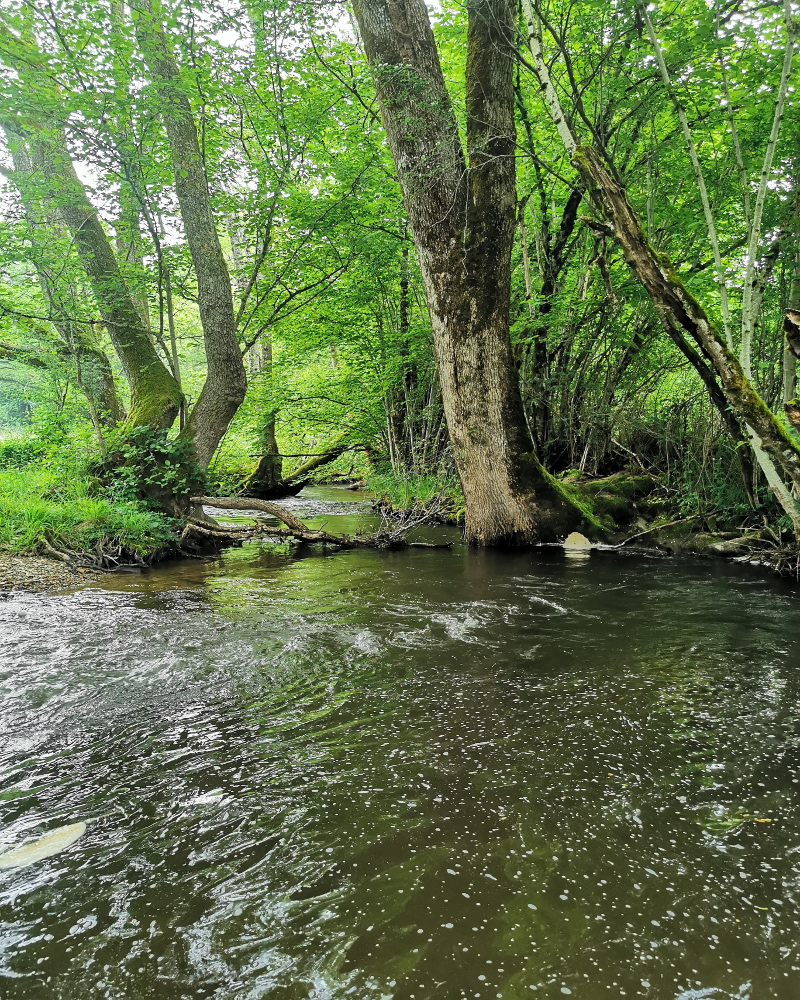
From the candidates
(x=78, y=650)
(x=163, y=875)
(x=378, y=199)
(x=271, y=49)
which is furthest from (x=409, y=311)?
(x=163, y=875)

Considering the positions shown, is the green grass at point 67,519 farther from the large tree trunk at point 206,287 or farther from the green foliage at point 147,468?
the large tree trunk at point 206,287

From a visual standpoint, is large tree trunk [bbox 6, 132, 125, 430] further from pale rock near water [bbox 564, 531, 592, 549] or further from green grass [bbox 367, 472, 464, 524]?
pale rock near water [bbox 564, 531, 592, 549]

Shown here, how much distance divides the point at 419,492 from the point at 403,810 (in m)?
7.00

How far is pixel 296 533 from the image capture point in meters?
7.44

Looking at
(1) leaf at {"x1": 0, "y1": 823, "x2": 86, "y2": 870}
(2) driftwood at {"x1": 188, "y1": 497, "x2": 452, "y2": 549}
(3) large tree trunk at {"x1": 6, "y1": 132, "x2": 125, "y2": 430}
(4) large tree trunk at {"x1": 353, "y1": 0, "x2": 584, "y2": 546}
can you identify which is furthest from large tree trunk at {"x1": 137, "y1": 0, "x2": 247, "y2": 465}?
(1) leaf at {"x1": 0, "y1": 823, "x2": 86, "y2": 870}

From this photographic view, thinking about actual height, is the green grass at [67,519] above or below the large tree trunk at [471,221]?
below

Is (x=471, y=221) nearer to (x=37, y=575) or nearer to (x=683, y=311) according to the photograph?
(x=683, y=311)

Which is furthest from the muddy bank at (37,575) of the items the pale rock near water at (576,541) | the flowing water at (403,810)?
the pale rock near water at (576,541)

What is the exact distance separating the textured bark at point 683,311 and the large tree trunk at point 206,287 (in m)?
4.70

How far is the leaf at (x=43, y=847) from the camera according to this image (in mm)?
1572

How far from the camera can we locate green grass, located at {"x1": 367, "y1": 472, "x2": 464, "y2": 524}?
857cm

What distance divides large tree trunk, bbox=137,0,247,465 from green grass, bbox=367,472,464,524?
2.88 m

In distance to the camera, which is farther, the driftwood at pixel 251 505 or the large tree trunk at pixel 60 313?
the driftwood at pixel 251 505

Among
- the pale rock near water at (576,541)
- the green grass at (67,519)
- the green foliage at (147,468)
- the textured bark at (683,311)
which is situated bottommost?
the pale rock near water at (576,541)
